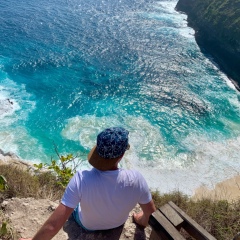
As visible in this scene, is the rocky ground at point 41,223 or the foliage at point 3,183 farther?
the foliage at point 3,183

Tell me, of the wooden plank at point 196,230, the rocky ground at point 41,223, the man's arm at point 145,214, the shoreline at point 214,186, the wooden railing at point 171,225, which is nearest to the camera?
the wooden railing at point 171,225

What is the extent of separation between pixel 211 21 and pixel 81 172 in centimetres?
4393

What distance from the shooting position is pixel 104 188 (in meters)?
4.18

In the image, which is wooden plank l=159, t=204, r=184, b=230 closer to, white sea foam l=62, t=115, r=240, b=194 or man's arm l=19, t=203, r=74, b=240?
man's arm l=19, t=203, r=74, b=240

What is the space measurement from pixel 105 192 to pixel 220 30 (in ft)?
134

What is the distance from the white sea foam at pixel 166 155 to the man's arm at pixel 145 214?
1233 centimetres

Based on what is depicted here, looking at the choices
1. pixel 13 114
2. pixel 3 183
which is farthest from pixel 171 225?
pixel 13 114

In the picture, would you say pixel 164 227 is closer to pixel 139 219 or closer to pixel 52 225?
pixel 139 219

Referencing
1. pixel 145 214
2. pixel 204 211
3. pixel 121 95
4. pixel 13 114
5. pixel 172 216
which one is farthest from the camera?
pixel 121 95

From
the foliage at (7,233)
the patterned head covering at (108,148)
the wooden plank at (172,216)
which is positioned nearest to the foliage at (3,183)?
the foliage at (7,233)

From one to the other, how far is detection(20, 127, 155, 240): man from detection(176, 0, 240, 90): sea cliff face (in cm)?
2875

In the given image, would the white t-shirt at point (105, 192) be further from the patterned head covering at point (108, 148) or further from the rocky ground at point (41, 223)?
the rocky ground at point (41, 223)

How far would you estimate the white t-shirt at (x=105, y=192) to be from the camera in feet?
13.5

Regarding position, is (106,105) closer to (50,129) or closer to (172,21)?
(50,129)
